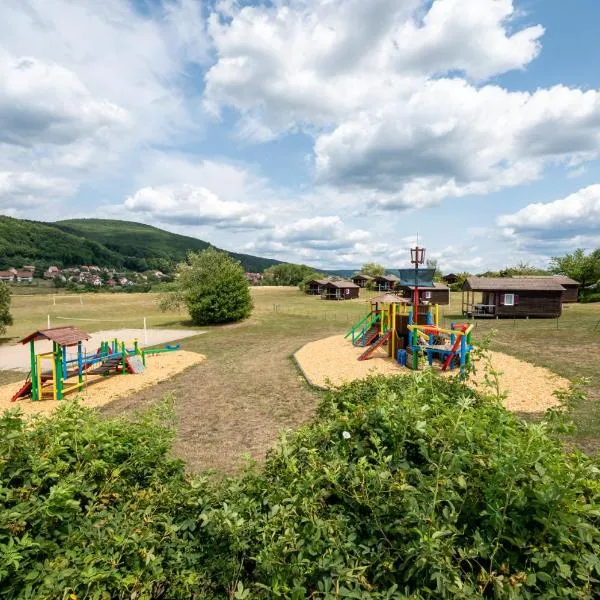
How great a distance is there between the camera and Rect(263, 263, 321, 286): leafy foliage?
114562 mm

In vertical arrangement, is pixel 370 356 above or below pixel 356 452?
below

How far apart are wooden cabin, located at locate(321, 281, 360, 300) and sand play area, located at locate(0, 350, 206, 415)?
47883 mm

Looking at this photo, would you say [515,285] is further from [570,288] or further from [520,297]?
[570,288]

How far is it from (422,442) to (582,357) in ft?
59.5

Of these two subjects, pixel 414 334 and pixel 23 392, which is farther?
pixel 414 334

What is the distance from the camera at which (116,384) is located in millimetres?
15547

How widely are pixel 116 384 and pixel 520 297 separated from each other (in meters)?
32.9

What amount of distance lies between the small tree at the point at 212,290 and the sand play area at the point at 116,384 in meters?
14.3

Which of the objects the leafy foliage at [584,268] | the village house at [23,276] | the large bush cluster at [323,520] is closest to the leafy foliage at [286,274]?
the leafy foliage at [584,268]

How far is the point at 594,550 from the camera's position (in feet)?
7.68

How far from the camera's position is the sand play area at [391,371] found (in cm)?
1166

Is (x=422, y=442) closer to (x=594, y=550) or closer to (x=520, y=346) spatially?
(x=594, y=550)

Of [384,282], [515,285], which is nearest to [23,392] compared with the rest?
[515,285]

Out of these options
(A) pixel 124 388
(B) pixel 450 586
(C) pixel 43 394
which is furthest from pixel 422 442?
(C) pixel 43 394
